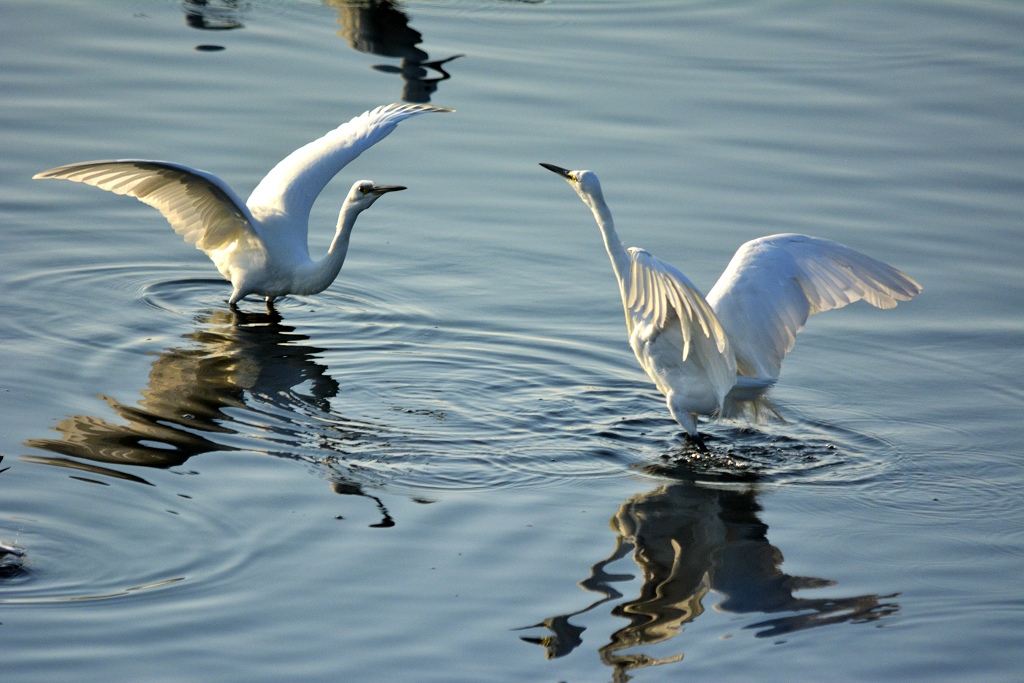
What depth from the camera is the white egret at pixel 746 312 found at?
806 centimetres

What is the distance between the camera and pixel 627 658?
19.1 ft

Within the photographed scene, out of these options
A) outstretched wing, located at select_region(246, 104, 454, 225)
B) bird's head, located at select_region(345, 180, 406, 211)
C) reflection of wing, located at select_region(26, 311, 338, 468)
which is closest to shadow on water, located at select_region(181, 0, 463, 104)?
outstretched wing, located at select_region(246, 104, 454, 225)

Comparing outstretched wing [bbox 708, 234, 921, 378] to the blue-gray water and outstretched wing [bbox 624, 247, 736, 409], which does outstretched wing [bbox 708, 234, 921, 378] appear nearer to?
outstretched wing [bbox 624, 247, 736, 409]

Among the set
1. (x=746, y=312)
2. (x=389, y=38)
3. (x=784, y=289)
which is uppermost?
(x=389, y=38)

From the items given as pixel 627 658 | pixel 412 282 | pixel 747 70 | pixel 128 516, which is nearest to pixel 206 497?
pixel 128 516

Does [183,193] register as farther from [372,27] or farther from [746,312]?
[372,27]

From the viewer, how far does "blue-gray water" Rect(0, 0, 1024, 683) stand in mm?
6012

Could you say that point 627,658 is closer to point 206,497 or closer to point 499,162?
point 206,497

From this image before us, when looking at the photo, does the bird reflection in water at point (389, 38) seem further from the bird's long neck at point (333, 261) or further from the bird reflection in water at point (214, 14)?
the bird's long neck at point (333, 261)

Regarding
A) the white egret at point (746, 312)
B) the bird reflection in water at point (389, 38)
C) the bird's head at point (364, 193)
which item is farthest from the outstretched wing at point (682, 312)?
the bird reflection in water at point (389, 38)

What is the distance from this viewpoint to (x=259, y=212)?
419 inches

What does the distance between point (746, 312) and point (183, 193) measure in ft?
14.3

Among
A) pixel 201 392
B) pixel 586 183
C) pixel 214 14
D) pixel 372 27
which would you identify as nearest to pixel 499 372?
pixel 586 183

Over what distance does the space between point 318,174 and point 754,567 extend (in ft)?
18.4
